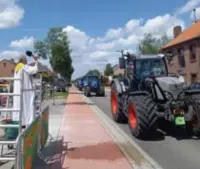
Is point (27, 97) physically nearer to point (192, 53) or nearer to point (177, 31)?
point (192, 53)

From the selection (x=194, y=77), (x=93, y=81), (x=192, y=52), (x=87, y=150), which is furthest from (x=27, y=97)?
(x=93, y=81)

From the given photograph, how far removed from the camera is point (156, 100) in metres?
11.6

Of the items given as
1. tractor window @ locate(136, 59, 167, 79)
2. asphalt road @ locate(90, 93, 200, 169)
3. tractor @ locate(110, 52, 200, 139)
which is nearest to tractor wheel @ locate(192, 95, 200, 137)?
tractor @ locate(110, 52, 200, 139)

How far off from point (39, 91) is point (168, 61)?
6.22 m

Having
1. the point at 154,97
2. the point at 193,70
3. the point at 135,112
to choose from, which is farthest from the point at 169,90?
the point at 193,70

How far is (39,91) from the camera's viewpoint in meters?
9.24

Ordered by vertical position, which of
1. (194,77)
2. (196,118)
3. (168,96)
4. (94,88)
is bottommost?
(196,118)

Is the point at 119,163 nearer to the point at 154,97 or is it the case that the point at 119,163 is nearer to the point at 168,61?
the point at 154,97

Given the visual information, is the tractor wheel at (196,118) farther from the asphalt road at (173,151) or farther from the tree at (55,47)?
the tree at (55,47)

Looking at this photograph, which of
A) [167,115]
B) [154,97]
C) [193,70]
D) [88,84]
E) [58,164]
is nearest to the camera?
[58,164]

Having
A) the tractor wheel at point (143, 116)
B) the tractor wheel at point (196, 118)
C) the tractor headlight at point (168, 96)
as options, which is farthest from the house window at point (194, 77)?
the tractor wheel at point (143, 116)

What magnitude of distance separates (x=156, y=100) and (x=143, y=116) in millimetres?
1220

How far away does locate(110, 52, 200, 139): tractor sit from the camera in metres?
10.6

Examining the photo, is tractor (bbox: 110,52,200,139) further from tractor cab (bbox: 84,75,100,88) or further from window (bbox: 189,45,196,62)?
tractor cab (bbox: 84,75,100,88)
